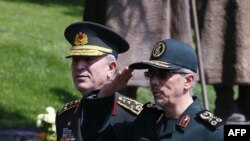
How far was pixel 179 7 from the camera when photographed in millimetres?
8102

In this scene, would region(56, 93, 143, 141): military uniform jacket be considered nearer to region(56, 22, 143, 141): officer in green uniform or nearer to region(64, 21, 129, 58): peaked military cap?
region(56, 22, 143, 141): officer in green uniform

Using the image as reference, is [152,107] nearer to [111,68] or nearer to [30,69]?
[111,68]

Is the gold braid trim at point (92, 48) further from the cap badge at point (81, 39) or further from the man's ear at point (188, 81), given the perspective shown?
the man's ear at point (188, 81)

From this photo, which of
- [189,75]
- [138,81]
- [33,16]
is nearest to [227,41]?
[138,81]

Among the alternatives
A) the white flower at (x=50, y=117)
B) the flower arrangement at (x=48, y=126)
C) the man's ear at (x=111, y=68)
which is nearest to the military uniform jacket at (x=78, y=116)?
the man's ear at (x=111, y=68)

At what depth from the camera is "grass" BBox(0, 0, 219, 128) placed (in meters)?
10.5

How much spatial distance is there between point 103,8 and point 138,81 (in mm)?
581

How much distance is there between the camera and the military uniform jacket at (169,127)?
4.50 meters

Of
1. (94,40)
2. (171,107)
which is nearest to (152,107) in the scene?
(171,107)

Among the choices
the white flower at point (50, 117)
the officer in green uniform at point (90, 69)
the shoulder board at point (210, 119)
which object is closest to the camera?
the shoulder board at point (210, 119)

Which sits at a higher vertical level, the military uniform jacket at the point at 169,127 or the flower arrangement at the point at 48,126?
the military uniform jacket at the point at 169,127

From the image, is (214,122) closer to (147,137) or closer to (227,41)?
(147,137)

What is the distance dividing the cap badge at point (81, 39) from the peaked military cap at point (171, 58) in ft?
2.23

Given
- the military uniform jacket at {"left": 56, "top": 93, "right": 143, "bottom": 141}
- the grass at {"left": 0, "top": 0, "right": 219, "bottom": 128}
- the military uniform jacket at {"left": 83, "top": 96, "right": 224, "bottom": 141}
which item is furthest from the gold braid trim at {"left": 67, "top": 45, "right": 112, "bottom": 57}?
the grass at {"left": 0, "top": 0, "right": 219, "bottom": 128}
